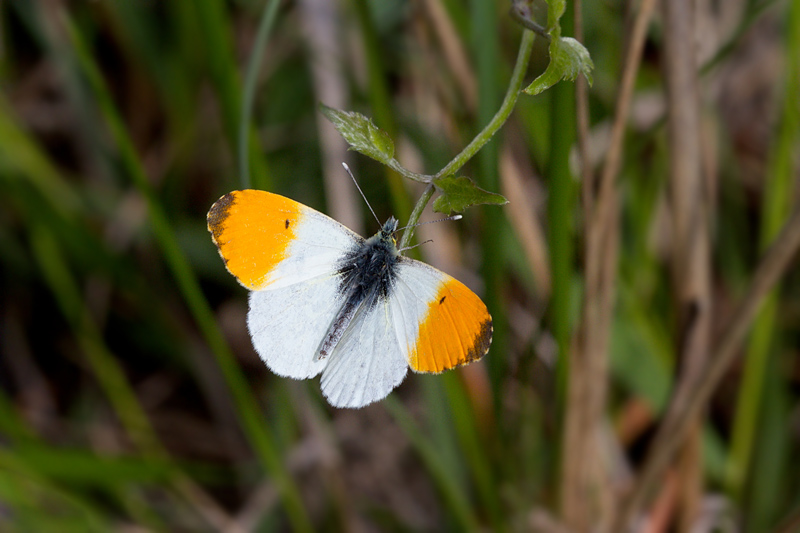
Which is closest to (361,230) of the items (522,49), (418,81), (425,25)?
(418,81)

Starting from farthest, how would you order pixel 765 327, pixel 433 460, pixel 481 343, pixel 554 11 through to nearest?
pixel 765 327 < pixel 433 460 < pixel 481 343 < pixel 554 11

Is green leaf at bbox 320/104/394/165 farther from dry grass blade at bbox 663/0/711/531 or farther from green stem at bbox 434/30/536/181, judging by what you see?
dry grass blade at bbox 663/0/711/531

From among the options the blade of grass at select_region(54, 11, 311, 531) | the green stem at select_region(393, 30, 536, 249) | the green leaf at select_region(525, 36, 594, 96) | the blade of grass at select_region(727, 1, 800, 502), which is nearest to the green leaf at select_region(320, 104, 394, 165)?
the green stem at select_region(393, 30, 536, 249)

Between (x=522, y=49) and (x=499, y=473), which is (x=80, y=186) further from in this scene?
Result: (x=522, y=49)

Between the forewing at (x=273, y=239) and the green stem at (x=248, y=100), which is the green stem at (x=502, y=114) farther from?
the green stem at (x=248, y=100)

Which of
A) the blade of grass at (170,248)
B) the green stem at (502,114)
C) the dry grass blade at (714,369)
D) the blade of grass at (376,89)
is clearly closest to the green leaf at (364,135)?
the green stem at (502,114)

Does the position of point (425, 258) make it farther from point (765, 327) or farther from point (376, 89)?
point (765, 327)

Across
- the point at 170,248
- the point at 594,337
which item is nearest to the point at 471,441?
the point at 594,337
